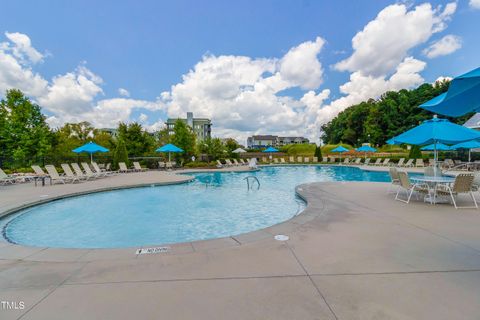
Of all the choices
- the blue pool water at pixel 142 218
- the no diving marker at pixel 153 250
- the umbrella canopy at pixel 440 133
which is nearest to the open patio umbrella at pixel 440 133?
the umbrella canopy at pixel 440 133

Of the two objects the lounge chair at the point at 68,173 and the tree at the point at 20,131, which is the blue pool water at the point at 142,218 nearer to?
the lounge chair at the point at 68,173

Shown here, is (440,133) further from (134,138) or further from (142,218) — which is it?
(134,138)

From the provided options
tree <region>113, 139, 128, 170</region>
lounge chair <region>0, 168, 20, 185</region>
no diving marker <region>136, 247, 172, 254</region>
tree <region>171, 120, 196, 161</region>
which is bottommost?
no diving marker <region>136, 247, 172, 254</region>

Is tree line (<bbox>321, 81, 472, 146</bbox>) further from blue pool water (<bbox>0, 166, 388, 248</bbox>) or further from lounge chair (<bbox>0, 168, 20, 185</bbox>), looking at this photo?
lounge chair (<bbox>0, 168, 20, 185</bbox>)

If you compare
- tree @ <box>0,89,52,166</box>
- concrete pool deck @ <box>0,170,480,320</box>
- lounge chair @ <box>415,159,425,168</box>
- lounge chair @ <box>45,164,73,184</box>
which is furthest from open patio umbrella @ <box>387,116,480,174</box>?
tree @ <box>0,89,52,166</box>

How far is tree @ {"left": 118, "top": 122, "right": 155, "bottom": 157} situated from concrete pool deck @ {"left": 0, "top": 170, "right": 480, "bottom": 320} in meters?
19.7

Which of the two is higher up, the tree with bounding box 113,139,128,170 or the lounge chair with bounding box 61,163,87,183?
the tree with bounding box 113,139,128,170

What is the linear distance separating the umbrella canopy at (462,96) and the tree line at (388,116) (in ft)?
132

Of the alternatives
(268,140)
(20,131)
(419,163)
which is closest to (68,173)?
(20,131)

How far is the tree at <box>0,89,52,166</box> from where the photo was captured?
16906 millimetres

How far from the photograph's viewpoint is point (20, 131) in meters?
17.2

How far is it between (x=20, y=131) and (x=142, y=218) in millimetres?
17497

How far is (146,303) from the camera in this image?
2141 mm

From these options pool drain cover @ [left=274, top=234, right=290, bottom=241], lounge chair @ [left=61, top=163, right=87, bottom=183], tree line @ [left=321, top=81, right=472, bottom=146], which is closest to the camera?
pool drain cover @ [left=274, top=234, right=290, bottom=241]
